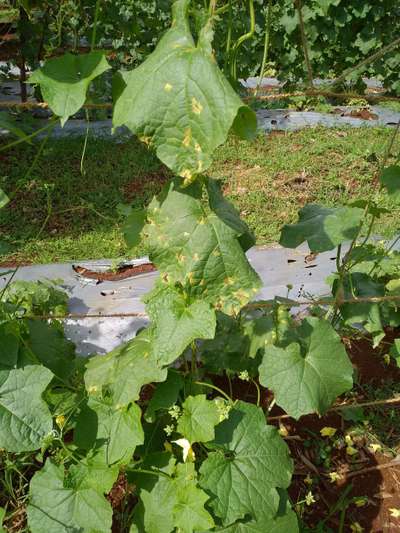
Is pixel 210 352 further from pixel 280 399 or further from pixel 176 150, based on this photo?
pixel 176 150

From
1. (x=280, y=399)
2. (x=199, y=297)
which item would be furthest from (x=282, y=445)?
(x=199, y=297)

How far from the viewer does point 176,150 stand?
1166 millimetres

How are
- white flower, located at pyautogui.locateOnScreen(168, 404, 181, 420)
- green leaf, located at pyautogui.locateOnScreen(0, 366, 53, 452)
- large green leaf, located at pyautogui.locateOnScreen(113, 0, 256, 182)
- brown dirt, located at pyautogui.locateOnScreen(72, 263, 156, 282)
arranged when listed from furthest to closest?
brown dirt, located at pyautogui.locateOnScreen(72, 263, 156, 282)
white flower, located at pyautogui.locateOnScreen(168, 404, 181, 420)
green leaf, located at pyautogui.locateOnScreen(0, 366, 53, 452)
large green leaf, located at pyautogui.locateOnScreen(113, 0, 256, 182)

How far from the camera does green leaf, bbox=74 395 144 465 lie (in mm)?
1532

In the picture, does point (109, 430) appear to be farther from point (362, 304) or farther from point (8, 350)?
point (362, 304)

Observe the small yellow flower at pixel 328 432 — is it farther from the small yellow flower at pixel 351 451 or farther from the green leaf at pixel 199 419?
the green leaf at pixel 199 419

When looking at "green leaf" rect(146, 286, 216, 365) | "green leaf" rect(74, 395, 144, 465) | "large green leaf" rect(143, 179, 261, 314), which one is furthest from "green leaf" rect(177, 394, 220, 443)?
"large green leaf" rect(143, 179, 261, 314)

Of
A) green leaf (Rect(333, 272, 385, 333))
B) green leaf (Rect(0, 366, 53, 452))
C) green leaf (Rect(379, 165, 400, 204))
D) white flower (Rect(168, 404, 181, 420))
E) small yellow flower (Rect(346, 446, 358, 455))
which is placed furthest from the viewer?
small yellow flower (Rect(346, 446, 358, 455))

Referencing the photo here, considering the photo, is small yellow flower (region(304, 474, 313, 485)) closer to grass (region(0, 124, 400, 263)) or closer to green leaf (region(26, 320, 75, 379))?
green leaf (region(26, 320, 75, 379))

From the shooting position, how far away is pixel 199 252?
1.33 metres

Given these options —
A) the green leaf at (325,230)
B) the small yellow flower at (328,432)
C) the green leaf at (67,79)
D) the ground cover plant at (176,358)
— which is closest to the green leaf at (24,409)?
the ground cover plant at (176,358)

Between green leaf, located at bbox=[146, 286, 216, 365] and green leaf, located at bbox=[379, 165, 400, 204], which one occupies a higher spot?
green leaf, located at bbox=[379, 165, 400, 204]

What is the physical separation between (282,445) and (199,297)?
1.75 feet

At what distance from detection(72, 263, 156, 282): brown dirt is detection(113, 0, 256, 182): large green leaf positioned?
187 cm
